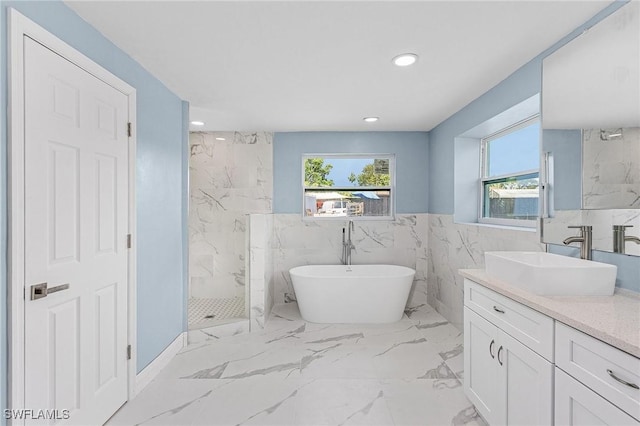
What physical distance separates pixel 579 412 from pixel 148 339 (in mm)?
2570

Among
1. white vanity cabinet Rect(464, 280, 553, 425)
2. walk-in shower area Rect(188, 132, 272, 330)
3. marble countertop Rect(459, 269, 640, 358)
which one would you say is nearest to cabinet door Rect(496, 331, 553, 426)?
white vanity cabinet Rect(464, 280, 553, 425)

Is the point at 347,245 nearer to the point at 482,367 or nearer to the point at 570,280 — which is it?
the point at 482,367

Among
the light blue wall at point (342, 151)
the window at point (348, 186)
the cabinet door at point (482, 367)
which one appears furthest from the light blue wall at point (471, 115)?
the cabinet door at point (482, 367)

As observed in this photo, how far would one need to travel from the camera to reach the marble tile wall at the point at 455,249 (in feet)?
8.69

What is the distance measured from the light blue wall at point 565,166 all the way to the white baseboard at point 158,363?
3001 mm

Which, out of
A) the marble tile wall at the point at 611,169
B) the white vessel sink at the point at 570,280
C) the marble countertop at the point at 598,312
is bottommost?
the marble countertop at the point at 598,312

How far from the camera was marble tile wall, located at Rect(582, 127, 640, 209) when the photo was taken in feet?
4.95

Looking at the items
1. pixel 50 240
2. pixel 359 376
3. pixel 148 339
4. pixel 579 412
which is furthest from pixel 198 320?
pixel 579 412

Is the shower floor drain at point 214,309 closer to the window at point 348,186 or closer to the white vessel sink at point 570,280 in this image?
the window at point 348,186

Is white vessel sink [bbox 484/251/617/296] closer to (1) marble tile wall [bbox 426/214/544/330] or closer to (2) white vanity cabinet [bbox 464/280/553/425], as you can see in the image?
(2) white vanity cabinet [bbox 464/280/553/425]

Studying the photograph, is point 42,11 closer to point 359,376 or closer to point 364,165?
point 359,376

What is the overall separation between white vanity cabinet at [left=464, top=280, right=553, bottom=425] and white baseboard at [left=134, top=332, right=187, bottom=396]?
2207 millimetres

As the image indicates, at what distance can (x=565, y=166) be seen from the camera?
1956 mm

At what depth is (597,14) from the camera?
1705mm
